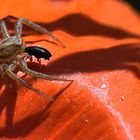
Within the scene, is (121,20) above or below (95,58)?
below

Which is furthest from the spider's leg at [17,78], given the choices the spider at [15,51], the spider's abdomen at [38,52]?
the spider's abdomen at [38,52]

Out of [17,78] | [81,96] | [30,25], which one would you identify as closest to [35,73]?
[17,78]

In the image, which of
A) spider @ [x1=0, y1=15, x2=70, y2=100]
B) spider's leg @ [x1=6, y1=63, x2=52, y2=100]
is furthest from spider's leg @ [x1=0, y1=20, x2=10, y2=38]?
spider's leg @ [x1=6, y1=63, x2=52, y2=100]

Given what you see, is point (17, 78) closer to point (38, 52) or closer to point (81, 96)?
point (38, 52)

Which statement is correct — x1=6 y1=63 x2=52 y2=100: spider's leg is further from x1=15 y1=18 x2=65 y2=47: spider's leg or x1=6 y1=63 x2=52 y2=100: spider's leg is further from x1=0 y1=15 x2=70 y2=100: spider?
x1=15 y1=18 x2=65 y2=47: spider's leg

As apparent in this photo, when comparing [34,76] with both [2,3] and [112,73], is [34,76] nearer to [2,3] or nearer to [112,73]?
[112,73]

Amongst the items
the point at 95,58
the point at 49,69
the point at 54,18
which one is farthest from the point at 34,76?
the point at 54,18
